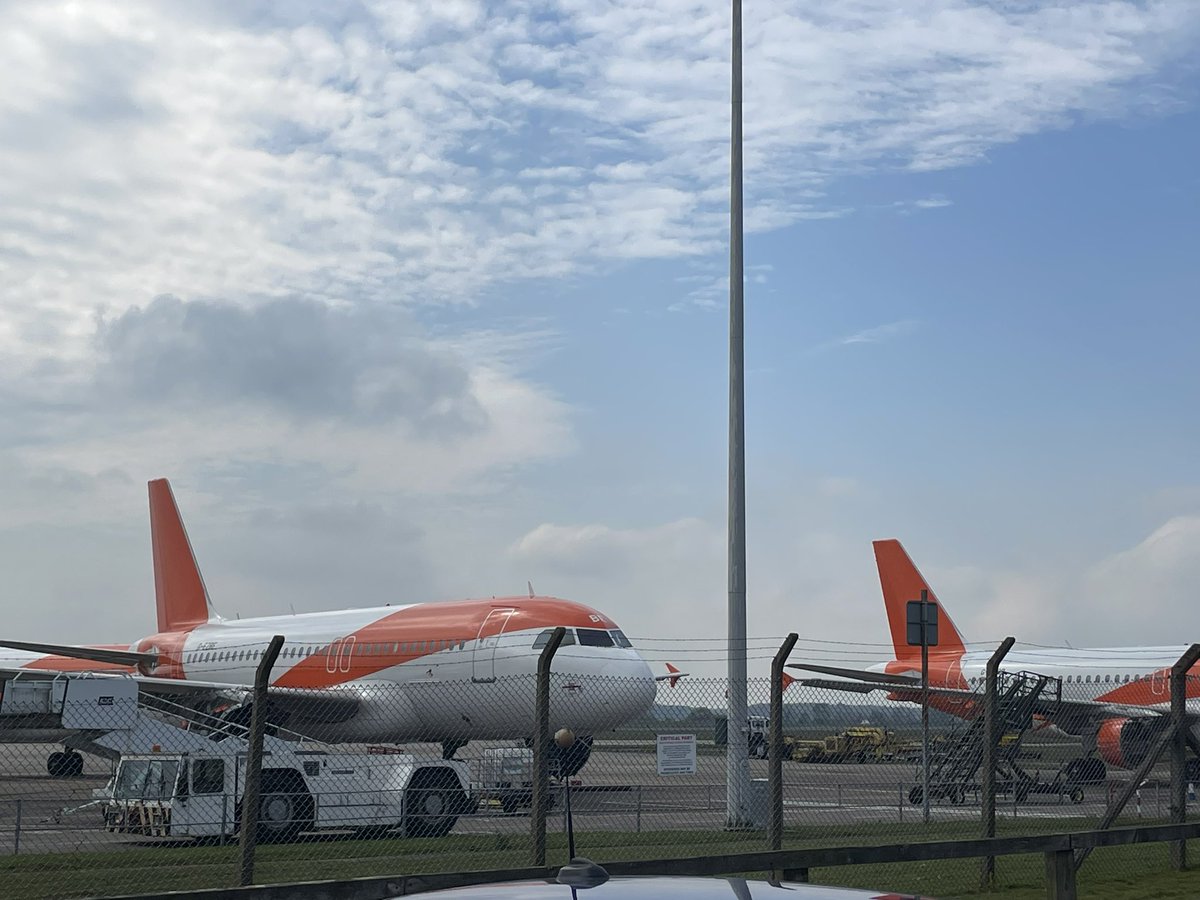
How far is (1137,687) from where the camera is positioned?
37.5m

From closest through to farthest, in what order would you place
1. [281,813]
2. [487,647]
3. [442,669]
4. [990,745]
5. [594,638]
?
[990,745]
[281,813]
[594,638]
[487,647]
[442,669]

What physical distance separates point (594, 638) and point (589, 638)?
0.12 m

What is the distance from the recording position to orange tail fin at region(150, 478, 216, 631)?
4516cm

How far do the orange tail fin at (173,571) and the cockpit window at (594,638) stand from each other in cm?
1947

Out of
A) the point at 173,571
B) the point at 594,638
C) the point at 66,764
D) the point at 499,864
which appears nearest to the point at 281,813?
the point at 499,864

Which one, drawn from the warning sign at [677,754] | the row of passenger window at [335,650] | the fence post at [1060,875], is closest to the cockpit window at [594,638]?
the row of passenger window at [335,650]

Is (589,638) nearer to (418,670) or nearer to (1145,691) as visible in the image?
(418,670)

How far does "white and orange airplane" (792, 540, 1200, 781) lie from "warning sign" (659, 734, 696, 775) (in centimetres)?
1378

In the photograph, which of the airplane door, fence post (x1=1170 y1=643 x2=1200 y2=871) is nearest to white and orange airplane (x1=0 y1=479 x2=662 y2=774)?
the airplane door

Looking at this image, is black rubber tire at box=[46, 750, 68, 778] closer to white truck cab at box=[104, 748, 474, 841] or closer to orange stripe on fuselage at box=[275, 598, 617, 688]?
orange stripe on fuselage at box=[275, 598, 617, 688]

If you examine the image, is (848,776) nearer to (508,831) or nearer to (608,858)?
(508,831)

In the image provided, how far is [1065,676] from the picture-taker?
40.2 m

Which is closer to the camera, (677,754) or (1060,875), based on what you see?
(1060,875)

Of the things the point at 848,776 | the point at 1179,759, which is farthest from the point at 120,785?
the point at 848,776
